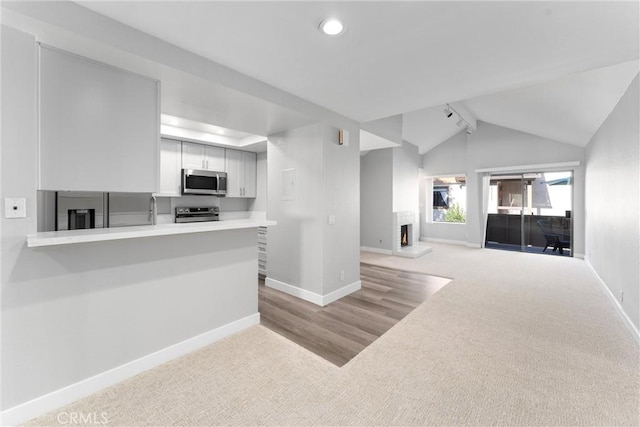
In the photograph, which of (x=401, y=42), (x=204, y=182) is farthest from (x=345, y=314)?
(x=204, y=182)

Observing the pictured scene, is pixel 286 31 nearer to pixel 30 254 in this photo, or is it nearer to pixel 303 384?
pixel 30 254

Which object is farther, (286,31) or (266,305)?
(266,305)

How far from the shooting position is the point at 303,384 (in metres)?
1.86

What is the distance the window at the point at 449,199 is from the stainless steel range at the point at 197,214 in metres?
6.73

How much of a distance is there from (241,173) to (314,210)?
8.30 ft

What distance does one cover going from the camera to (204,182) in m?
4.59

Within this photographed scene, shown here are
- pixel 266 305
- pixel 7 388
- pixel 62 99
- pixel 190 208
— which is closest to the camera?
pixel 7 388

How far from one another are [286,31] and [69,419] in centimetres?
276

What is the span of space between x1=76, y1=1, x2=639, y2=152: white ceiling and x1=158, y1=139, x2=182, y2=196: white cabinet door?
2702 mm

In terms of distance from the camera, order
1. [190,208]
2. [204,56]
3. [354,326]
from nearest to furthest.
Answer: [204,56] → [354,326] → [190,208]

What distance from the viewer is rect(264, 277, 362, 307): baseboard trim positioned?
11.0ft

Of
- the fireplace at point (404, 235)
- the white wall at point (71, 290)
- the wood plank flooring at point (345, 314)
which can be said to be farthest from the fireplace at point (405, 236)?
the white wall at point (71, 290)

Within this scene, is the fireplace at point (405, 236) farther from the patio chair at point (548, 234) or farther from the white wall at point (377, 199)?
the patio chair at point (548, 234)

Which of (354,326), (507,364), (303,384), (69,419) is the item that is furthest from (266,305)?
(507,364)
